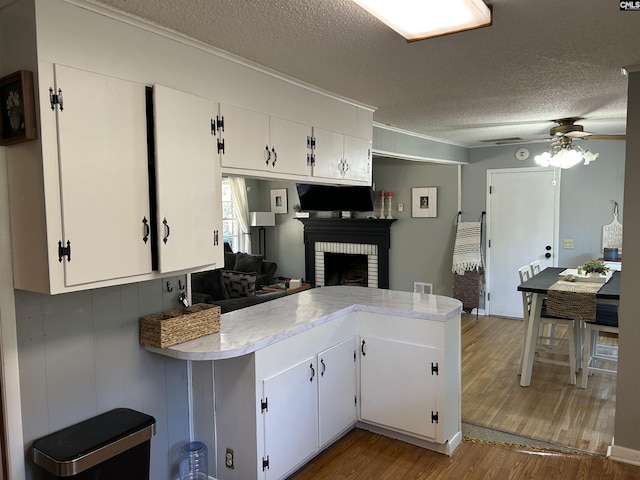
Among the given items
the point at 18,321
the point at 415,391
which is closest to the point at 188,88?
the point at 18,321

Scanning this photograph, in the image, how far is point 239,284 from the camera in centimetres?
562

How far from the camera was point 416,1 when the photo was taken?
1.71 meters

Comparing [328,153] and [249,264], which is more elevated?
[328,153]

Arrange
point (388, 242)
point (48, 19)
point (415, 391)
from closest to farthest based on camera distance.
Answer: point (48, 19)
point (415, 391)
point (388, 242)

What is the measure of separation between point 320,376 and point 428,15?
80.8 inches

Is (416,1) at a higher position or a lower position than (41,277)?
higher

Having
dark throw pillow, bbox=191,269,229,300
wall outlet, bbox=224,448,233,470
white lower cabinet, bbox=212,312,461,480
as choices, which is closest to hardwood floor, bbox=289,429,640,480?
white lower cabinet, bbox=212,312,461,480

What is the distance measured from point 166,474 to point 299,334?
1030 millimetres

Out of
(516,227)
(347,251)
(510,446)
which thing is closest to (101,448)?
(510,446)

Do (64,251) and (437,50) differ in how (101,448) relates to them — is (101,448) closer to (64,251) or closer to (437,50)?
(64,251)

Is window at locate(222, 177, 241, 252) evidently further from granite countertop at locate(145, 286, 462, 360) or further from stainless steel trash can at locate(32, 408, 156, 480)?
stainless steel trash can at locate(32, 408, 156, 480)

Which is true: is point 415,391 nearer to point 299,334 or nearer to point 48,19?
point 299,334

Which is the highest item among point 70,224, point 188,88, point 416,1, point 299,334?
point 416,1

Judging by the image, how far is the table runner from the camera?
371cm
